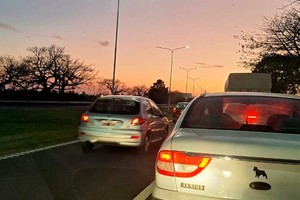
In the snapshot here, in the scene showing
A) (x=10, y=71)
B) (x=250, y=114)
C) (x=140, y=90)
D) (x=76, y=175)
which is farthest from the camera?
(x=140, y=90)

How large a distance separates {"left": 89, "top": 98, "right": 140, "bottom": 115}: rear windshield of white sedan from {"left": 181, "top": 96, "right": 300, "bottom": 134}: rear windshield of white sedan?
648 centimetres

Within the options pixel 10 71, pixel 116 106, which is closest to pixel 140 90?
pixel 10 71

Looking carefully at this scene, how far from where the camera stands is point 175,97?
11856cm

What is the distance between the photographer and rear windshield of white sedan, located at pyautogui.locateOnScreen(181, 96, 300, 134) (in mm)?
4691

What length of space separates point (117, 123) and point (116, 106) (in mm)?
642

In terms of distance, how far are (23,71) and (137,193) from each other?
8816cm

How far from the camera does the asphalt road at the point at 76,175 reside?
7.04m

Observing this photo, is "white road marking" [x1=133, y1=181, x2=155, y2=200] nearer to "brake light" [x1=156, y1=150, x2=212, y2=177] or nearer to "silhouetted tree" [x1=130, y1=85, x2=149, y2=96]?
"brake light" [x1=156, y1=150, x2=212, y2=177]

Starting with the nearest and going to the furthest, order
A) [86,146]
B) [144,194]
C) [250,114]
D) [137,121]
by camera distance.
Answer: [250,114]
[144,194]
[137,121]
[86,146]

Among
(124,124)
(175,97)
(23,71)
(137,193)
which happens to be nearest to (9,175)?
(137,193)

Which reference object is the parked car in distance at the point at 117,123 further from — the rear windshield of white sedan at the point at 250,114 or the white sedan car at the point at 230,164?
the white sedan car at the point at 230,164

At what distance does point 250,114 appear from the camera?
5812 millimetres

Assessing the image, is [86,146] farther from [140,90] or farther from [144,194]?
[140,90]

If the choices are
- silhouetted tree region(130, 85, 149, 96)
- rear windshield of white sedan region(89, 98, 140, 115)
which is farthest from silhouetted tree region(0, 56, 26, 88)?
rear windshield of white sedan region(89, 98, 140, 115)
